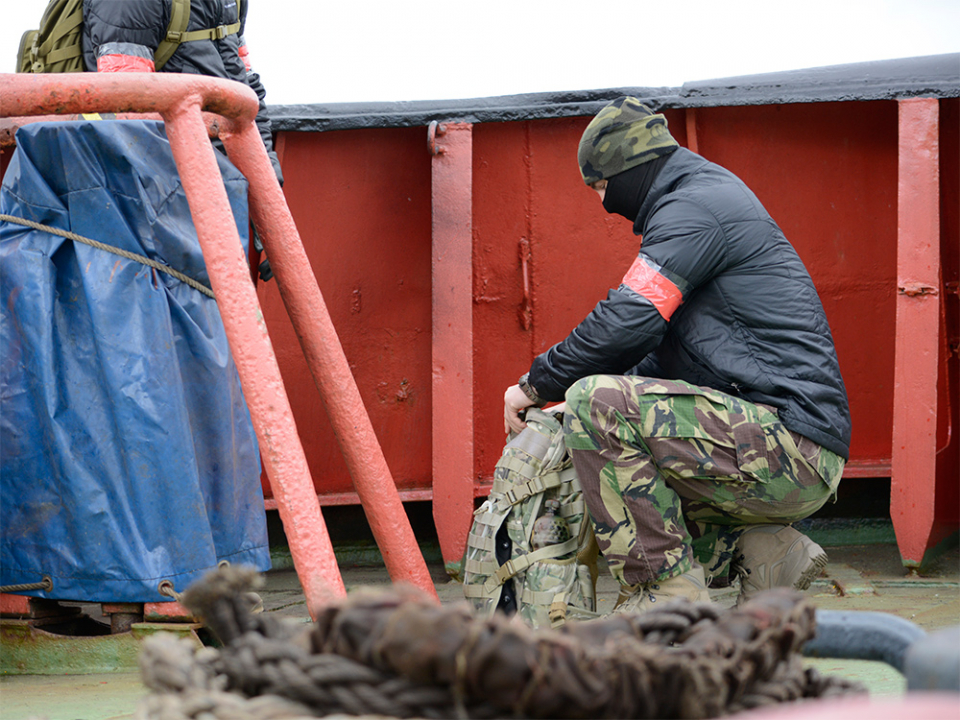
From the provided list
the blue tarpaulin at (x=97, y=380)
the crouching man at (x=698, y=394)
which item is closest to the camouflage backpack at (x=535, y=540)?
the crouching man at (x=698, y=394)

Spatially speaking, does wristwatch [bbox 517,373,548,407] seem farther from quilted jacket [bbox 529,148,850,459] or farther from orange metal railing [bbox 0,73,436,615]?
orange metal railing [bbox 0,73,436,615]

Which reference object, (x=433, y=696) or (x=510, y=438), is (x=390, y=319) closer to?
(x=510, y=438)

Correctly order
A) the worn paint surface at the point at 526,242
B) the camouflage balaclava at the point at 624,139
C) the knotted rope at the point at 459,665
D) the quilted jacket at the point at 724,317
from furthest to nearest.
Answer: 1. the worn paint surface at the point at 526,242
2. the camouflage balaclava at the point at 624,139
3. the quilted jacket at the point at 724,317
4. the knotted rope at the point at 459,665

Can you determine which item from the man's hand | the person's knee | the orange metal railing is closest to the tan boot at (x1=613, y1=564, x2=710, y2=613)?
the person's knee

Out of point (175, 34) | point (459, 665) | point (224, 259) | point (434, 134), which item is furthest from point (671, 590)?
point (175, 34)

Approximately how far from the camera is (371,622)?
0.61m

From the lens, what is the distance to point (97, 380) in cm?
224

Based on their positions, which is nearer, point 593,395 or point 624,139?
point 593,395

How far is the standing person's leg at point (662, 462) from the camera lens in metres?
2.12

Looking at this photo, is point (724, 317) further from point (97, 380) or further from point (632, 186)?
point (97, 380)

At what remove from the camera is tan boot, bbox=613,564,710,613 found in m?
2.11

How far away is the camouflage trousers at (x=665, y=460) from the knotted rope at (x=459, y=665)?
141cm

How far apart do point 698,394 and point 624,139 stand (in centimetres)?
71

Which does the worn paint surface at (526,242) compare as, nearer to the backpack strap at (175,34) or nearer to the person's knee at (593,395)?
the backpack strap at (175,34)
